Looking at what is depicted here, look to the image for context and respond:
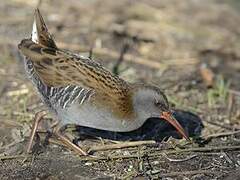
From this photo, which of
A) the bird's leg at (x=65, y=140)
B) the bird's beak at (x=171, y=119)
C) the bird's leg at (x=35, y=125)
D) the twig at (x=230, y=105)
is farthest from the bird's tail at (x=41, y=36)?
the twig at (x=230, y=105)

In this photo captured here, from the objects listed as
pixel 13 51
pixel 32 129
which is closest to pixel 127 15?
pixel 13 51

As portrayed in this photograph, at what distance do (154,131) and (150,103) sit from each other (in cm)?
70

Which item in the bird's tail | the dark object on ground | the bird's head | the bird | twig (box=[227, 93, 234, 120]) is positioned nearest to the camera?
the bird

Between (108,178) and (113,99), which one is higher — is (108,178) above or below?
below

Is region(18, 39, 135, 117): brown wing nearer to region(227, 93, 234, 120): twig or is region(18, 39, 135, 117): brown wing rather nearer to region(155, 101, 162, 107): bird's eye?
region(155, 101, 162, 107): bird's eye

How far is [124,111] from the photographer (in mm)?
5328

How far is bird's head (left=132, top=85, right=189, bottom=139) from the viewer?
5.36 meters

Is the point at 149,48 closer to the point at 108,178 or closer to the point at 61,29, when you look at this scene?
the point at 61,29

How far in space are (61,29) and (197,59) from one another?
1.84 m

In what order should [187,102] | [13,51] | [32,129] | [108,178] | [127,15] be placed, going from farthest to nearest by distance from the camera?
1. [127,15]
2. [13,51]
3. [187,102]
4. [32,129]
5. [108,178]

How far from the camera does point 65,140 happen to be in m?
5.52

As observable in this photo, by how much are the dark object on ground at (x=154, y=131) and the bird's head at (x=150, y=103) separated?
19.6 inches

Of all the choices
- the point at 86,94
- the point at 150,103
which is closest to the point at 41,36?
the point at 86,94

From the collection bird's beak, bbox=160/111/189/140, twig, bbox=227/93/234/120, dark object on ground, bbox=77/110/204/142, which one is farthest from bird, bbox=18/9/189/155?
twig, bbox=227/93/234/120
